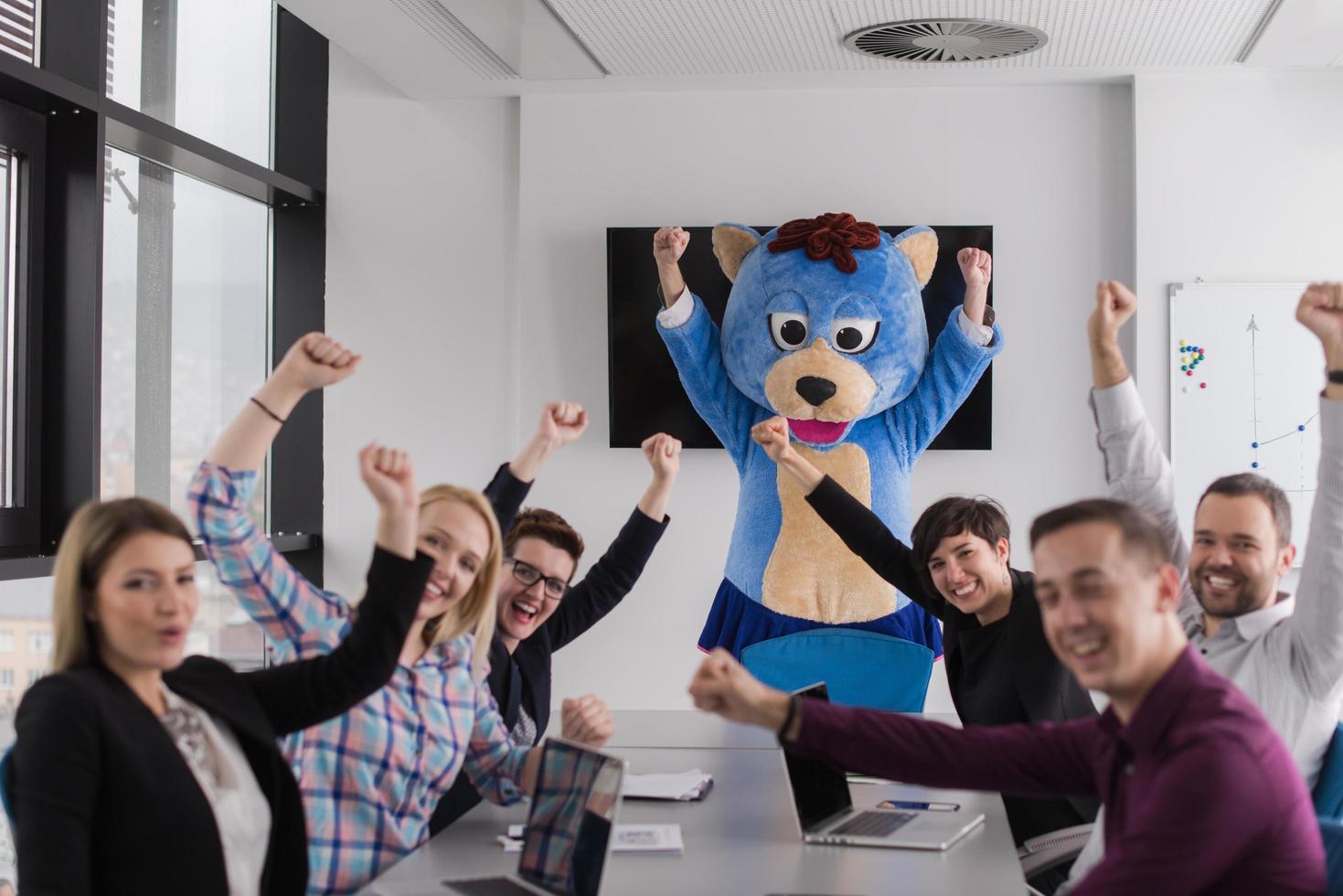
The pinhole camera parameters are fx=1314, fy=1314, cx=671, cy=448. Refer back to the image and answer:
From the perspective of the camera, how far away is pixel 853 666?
3.74 m

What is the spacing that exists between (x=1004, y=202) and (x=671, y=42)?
126 cm

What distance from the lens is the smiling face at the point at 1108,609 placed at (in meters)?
1.51

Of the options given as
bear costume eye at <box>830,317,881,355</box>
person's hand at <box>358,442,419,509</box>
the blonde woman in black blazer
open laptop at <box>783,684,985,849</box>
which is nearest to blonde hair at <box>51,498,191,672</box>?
the blonde woman in black blazer

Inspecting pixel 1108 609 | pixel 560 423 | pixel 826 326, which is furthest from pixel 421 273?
pixel 1108 609

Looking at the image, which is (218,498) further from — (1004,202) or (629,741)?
(1004,202)

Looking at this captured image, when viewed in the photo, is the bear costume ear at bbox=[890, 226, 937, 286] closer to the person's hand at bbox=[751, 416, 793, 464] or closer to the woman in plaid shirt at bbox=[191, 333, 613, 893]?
the person's hand at bbox=[751, 416, 793, 464]

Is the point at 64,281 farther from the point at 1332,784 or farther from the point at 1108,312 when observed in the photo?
the point at 1332,784

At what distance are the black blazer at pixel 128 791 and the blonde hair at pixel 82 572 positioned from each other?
3 cm

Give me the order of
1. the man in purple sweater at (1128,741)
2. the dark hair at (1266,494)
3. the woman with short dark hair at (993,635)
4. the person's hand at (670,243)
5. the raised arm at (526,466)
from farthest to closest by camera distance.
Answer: the person's hand at (670,243)
the raised arm at (526,466)
the woman with short dark hair at (993,635)
the dark hair at (1266,494)
the man in purple sweater at (1128,741)

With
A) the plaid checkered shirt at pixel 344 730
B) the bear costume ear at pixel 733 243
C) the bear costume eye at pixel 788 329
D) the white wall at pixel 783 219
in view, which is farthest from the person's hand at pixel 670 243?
the plaid checkered shirt at pixel 344 730

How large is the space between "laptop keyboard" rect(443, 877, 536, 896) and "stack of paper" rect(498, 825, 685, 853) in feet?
0.49

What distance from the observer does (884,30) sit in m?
3.85

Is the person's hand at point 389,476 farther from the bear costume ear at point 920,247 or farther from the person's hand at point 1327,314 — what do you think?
the bear costume ear at point 920,247

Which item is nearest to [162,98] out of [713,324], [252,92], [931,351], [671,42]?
[252,92]
